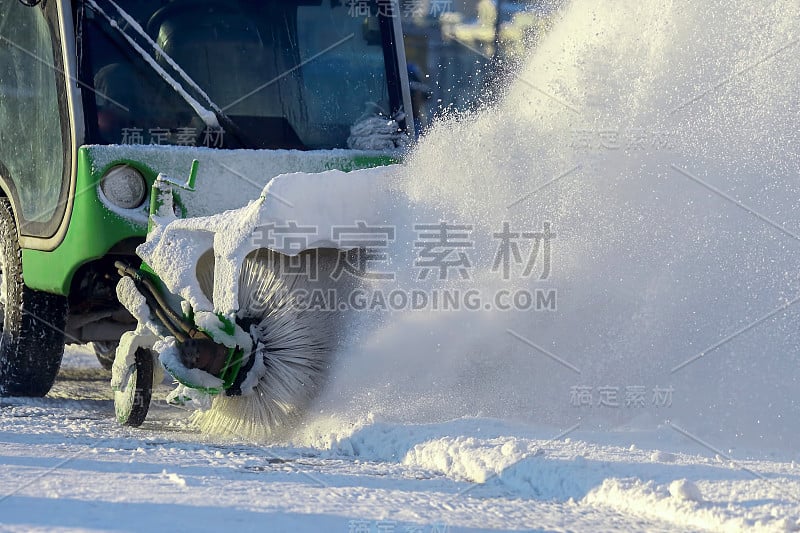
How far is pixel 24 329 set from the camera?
5.81m

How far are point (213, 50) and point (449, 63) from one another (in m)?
11.9

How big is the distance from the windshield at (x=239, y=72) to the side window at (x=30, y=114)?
0.78ft

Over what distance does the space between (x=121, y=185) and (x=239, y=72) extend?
86cm

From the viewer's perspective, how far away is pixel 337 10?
5988 mm

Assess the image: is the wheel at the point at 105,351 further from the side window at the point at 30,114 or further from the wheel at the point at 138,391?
the wheel at the point at 138,391

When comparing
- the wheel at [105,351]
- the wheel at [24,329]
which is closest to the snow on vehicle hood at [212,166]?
the wheel at [24,329]

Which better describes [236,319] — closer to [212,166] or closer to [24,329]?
[212,166]

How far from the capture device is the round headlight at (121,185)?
205 inches

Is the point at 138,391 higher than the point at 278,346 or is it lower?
lower

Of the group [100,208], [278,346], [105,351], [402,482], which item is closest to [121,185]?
[100,208]

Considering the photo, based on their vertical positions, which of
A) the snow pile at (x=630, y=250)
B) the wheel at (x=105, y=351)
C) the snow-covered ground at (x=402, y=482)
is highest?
the snow pile at (x=630, y=250)

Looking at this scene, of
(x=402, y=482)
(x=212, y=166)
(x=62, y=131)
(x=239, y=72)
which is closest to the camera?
(x=402, y=482)

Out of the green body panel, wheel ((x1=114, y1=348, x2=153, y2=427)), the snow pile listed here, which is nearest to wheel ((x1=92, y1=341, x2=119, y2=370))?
the green body panel

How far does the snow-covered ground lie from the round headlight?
116 centimetres
